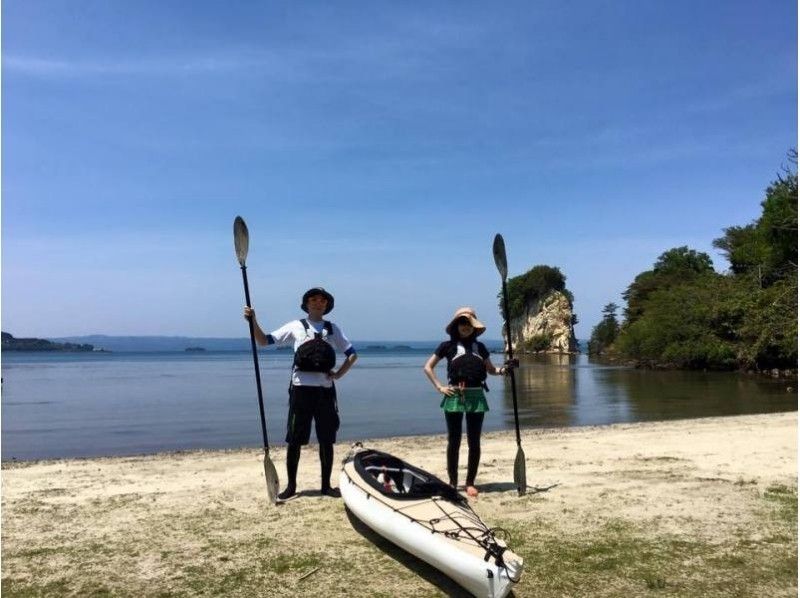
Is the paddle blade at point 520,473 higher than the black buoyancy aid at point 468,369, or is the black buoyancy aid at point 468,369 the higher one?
the black buoyancy aid at point 468,369

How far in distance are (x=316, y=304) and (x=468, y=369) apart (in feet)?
5.33

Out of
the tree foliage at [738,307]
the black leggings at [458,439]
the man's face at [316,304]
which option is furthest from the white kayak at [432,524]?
the tree foliage at [738,307]

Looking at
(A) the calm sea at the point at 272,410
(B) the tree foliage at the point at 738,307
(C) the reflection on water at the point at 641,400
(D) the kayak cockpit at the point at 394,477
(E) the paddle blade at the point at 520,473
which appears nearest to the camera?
(D) the kayak cockpit at the point at 394,477

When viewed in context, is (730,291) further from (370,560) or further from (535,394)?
(370,560)

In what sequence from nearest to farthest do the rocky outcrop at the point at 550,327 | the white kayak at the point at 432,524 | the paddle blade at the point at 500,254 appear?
the white kayak at the point at 432,524 → the paddle blade at the point at 500,254 → the rocky outcrop at the point at 550,327

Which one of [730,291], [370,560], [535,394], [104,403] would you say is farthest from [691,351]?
[370,560]

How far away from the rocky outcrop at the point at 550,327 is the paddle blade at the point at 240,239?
97.0 m

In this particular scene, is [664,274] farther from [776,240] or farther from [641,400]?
[641,400]

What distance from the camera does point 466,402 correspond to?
611 centimetres

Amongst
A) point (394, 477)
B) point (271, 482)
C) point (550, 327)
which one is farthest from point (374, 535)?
point (550, 327)

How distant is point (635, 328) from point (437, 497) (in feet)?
173

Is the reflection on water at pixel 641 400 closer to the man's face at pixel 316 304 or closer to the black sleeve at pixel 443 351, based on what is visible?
the black sleeve at pixel 443 351

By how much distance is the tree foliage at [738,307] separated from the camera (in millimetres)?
27484

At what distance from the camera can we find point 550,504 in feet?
20.2
